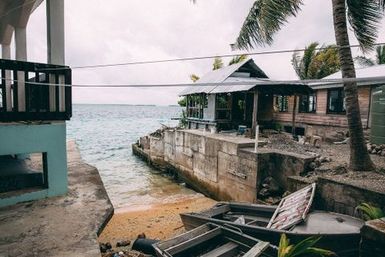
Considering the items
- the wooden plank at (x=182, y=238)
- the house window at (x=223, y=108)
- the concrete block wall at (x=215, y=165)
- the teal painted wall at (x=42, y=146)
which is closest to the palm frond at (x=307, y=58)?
the house window at (x=223, y=108)

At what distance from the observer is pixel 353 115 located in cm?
722

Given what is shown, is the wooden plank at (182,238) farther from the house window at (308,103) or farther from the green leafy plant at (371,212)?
the house window at (308,103)

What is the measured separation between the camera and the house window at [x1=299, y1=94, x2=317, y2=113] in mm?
18439

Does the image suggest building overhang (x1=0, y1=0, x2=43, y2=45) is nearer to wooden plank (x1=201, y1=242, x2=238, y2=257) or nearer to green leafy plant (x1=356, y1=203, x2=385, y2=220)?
Answer: wooden plank (x1=201, y1=242, x2=238, y2=257)

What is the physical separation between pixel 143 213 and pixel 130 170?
34.0 ft

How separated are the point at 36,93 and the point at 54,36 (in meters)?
1.51

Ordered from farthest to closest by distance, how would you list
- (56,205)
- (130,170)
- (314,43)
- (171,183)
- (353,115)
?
(314,43)
(130,170)
(171,183)
(353,115)
(56,205)

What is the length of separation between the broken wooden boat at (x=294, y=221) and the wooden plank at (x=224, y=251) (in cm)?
72

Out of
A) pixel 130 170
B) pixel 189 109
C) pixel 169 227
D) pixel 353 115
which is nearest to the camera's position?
pixel 353 115

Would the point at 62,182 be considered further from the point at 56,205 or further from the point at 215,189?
the point at 215,189

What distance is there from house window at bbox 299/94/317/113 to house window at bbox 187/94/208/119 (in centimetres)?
709

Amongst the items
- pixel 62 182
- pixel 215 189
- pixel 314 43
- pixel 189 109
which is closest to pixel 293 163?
pixel 215 189

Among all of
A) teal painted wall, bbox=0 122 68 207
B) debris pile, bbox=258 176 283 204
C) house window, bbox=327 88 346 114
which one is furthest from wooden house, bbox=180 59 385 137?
teal painted wall, bbox=0 122 68 207

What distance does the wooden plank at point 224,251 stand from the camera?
5.34m
